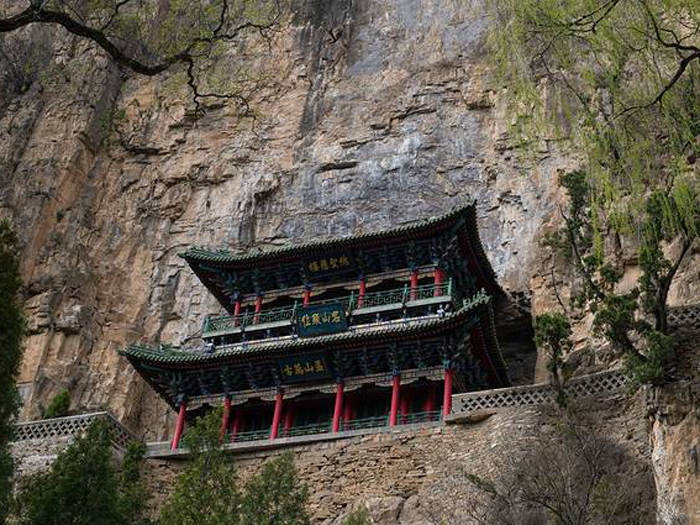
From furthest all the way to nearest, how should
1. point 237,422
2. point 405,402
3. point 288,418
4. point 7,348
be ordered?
point 237,422
point 288,418
point 405,402
point 7,348

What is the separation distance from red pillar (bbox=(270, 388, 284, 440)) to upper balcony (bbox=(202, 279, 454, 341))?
6.45 ft

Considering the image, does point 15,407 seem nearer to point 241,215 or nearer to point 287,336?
point 287,336

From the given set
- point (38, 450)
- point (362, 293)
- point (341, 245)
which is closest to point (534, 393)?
point (362, 293)

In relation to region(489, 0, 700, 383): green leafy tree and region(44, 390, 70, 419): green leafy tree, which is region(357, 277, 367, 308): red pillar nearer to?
region(44, 390, 70, 419): green leafy tree

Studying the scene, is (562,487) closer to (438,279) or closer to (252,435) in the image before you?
(252,435)

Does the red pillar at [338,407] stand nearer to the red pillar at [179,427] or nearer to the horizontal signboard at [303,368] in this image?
the horizontal signboard at [303,368]

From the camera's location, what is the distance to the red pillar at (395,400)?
766 inches

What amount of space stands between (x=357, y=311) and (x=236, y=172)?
10461 millimetres

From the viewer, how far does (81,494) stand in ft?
39.1

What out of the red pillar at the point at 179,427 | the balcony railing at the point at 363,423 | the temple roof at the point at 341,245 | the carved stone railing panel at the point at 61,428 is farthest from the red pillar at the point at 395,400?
the carved stone railing panel at the point at 61,428

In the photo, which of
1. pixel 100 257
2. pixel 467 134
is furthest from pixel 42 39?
pixel 467 134

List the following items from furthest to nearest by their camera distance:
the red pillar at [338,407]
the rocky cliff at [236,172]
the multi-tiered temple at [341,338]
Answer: the rocky cliff at [236,172] < the multi-tiered temple at [341,338] < the red pillar at [338,407]

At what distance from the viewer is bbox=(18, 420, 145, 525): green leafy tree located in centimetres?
1170

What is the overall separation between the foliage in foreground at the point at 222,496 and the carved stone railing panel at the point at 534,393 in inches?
211
